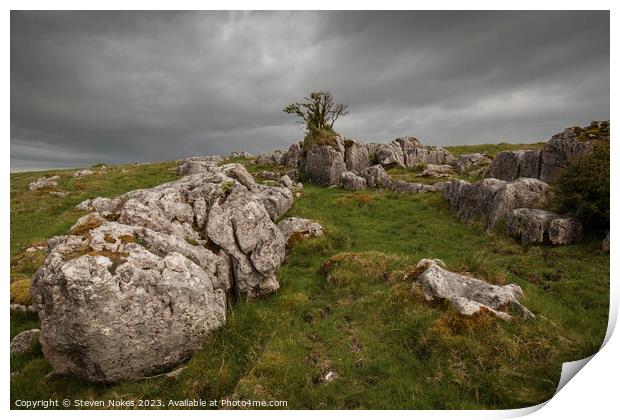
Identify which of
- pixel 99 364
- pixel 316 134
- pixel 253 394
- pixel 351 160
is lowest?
pixel 253 394

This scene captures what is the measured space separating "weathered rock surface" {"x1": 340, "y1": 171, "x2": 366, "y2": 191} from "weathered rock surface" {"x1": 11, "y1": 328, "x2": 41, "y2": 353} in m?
36.9

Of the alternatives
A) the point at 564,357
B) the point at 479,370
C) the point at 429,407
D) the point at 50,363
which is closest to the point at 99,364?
the point at 50,363

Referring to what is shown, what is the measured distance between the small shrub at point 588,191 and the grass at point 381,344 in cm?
151

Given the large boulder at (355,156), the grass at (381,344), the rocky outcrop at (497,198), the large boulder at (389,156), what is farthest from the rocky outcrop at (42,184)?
the rocky outcrop at (497,198)

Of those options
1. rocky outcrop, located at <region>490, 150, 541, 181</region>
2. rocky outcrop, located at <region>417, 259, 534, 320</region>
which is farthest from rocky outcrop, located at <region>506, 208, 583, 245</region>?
rocky outcrop, located at <region>490, 150, 541, 181</region>

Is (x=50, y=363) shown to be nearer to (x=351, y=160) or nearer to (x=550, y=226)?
(x=550, y=226)

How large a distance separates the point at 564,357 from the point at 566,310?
160 inches

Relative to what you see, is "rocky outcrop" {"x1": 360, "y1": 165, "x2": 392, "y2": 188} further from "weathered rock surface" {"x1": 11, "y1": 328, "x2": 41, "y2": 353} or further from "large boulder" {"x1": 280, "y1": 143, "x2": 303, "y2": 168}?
"weathered rock surface" {"x1": 11, "y1": 328, "x2": 41, "y2": 353}

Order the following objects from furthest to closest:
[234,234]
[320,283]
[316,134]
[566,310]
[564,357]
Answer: [316,134]
[320,283]
[234,234]
[566,310]
[564,357]

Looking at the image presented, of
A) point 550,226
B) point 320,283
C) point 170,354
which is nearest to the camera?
point 170,354

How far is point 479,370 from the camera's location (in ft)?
31.5

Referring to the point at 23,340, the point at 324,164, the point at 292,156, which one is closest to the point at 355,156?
the point at 324,164

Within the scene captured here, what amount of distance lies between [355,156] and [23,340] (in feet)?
158

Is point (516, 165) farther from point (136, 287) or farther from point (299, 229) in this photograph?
point (136, 287)
